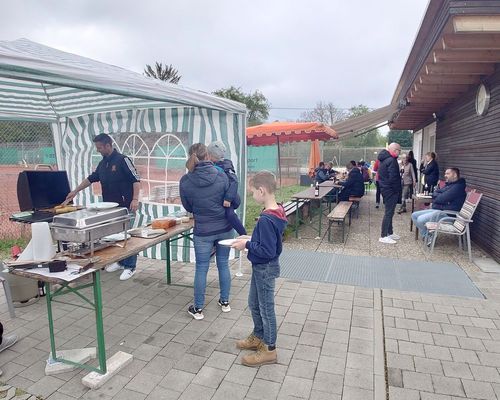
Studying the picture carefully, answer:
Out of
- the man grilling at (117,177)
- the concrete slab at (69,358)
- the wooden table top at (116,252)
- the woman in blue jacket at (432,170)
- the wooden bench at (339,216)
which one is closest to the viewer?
the wooden table top at (116,252)

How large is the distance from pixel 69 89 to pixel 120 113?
95cm

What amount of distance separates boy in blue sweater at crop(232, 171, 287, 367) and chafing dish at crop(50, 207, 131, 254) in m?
1.00

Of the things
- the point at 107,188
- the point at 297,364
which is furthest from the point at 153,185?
the point at 297,364

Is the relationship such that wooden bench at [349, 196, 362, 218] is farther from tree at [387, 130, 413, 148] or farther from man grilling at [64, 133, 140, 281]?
tree at [387, 130, 413, 148]

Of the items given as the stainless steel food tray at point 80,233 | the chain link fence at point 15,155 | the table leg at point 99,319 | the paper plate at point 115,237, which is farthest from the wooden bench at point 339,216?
the chain link fence at point 15,155

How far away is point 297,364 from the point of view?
2.74 m

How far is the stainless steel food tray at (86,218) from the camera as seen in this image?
2547 millimetres

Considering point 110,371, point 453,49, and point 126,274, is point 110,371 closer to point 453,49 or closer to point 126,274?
point 126,274

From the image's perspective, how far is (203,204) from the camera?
3285mm

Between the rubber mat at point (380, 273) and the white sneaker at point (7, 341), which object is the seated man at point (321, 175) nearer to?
the rubber mat at point (380, 273)

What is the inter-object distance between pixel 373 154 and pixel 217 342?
951 inches

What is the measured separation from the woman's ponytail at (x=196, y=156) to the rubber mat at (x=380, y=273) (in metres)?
2.14

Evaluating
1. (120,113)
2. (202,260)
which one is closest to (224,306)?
(202,260)

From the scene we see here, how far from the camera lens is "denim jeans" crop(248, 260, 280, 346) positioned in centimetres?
260
